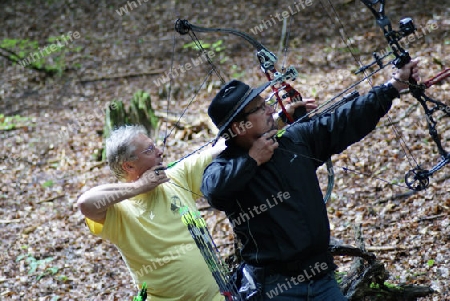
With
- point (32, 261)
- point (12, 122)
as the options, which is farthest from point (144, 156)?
point (12, 122)

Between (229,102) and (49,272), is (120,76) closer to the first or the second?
(49,272)

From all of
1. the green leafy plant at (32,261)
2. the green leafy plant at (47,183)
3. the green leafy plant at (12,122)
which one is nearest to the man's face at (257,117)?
the green leafy plant at (32,261)

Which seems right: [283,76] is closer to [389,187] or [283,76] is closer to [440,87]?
[389,187]

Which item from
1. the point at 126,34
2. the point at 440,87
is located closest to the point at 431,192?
the point at 440,87

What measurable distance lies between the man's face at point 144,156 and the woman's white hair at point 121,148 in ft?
0.07

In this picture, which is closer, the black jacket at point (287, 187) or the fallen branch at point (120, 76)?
the black jacket at point (287, 187)

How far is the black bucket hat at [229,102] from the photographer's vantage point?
8.91 feet

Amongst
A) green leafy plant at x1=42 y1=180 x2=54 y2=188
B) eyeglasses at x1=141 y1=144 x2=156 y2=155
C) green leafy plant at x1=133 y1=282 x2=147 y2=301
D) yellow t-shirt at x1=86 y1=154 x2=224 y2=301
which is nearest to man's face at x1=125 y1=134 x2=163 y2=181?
eyeglasses at x1=141 y1=144 x2=156 y2=155

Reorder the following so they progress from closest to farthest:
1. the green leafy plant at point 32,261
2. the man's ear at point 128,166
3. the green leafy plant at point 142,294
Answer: the green leafy plant at point 142,294 → the man's ear at point 128,166 → the green leafy plant at point 32,261

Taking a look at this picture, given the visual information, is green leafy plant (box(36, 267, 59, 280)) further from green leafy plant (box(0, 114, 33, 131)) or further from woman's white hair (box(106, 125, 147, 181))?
green leafy plant (box(0, 114, 33, 131))

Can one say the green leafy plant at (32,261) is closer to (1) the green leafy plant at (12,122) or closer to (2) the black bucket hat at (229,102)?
(1) the green leafy plant at (12,122)

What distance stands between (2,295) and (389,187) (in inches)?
140

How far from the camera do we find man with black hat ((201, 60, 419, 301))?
2646mm

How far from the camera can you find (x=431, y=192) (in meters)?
5.24
